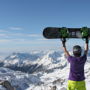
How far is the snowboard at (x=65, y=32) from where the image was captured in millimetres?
10625

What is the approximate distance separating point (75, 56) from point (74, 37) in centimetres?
174

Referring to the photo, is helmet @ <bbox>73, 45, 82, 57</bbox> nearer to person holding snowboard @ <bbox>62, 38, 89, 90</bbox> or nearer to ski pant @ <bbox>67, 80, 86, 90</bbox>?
person holding snowboard @ <bbox>62, 38, 89, 90</bbox>

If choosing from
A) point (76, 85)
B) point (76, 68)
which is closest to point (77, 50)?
point (76, 68)

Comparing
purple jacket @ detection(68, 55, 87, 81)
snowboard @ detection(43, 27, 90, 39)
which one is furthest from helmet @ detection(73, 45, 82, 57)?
snowboard @ detection(43, 27, 90, 39)

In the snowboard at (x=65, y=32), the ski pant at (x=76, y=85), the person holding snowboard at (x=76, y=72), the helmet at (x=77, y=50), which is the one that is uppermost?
the snowboard at (x=65, y=32)

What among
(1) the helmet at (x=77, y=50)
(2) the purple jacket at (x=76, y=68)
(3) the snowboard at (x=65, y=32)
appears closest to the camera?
(1) the helmet at (x=77, y=50)

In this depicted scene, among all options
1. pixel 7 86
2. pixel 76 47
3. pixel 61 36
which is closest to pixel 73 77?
pixel 76 47

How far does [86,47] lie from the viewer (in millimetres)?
10281

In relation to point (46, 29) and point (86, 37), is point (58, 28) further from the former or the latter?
point (86, 37)

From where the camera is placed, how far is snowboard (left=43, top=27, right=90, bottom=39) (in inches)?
418

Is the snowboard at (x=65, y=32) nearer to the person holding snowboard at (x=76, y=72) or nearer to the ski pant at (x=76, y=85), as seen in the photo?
the person holding snowboard at (x=76, y=72)

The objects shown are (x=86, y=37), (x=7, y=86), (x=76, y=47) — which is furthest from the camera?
(x=7, y=86)

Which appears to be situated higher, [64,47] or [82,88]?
[64,47]

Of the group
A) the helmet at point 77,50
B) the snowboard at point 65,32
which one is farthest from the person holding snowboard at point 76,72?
the snowboard at point 65,32
